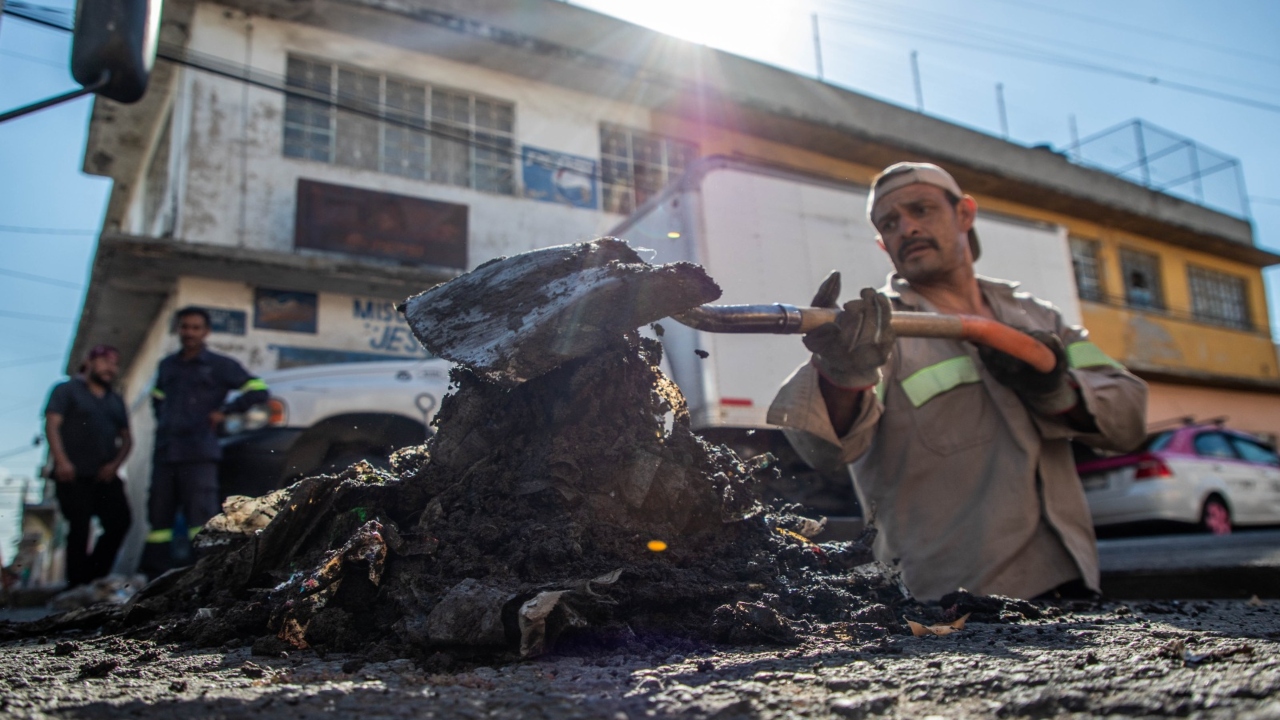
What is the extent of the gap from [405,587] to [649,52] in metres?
12.8

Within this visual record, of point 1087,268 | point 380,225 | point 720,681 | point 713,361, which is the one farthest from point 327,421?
point 1087,268

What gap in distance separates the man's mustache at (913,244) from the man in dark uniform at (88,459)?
213 inches

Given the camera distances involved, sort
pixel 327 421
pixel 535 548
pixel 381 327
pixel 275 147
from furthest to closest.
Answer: pixel 381 327, pixel 275 147, pixel 327 421, pixel 535 548

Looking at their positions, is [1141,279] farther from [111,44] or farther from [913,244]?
[111,44]

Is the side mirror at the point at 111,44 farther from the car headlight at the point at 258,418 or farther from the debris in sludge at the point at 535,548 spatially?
the car headlight at the point at 258,418

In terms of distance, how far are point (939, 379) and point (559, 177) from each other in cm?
1010

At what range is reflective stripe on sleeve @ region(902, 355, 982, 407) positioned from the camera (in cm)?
292

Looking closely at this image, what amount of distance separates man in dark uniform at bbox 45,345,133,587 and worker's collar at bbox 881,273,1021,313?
17.5 feet

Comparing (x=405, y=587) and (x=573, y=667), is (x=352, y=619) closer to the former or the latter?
(x=405, y=587)

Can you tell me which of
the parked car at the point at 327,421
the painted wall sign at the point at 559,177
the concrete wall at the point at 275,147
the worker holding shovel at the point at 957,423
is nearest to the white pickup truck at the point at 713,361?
the parked car at the point at 327,421

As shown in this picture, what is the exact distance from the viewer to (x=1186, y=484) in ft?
33.0

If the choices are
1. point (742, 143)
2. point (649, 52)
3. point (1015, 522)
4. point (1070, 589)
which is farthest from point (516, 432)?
point (742, 143)

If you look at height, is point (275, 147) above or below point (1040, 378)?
above

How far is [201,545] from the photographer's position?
1.84 meters
